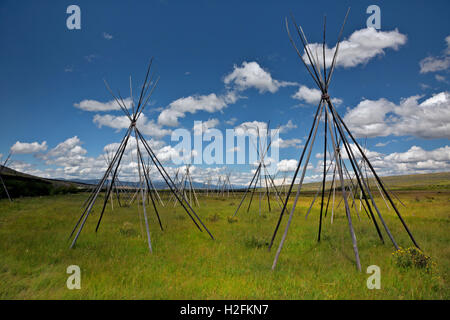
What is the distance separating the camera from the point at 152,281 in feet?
18.0

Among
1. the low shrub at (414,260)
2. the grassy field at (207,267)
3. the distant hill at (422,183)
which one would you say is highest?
the low shrub at (414,260)

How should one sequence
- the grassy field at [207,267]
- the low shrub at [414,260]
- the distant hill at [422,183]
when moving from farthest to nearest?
the distant hill at [422,183] → the low shrub at [414,260] → the grassy field at [207,267]

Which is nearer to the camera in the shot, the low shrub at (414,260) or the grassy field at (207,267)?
the grassy field at (207,267)

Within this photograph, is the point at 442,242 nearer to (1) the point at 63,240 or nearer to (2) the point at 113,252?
(2) the point at 113,252

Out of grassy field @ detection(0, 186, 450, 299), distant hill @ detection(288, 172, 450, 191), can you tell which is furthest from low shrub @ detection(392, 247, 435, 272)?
distant hill @ detection(288, 172, 450, 191)

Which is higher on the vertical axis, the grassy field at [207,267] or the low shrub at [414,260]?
the low shrub at [414,260]

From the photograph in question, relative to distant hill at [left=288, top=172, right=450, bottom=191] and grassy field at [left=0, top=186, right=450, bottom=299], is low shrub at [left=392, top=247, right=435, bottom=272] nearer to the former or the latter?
grassy field at [left=0, top=186, right=450, bottom=299]

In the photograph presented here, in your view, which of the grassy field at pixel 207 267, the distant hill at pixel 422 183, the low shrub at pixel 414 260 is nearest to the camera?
the grassy field at pixel 207 267

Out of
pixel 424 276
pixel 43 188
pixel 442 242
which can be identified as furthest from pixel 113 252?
pixel 43 188

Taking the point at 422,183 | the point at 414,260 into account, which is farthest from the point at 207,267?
the point at 422,183

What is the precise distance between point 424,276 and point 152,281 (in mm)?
6467

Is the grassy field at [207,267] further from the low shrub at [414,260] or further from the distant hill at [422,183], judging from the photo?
the distant hill at [422,183]

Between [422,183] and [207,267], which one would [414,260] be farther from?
[422,183]

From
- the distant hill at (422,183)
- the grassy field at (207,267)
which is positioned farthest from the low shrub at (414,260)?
→ the distant hill at (422,183)
